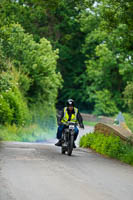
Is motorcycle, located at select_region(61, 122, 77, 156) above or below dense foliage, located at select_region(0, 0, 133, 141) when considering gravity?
below

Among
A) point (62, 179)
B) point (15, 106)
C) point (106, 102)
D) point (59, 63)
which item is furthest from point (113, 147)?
point (59, 63)

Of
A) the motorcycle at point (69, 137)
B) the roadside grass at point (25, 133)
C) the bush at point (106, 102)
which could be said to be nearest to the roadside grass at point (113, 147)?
the motorcycle at point (69, 137)

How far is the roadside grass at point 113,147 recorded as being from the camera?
17.7 m

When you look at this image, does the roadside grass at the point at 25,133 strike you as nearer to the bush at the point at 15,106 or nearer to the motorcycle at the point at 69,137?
the bush at the point at 15,106

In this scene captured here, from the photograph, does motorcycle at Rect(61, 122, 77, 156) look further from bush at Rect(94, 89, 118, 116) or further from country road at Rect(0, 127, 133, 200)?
bush at Rect(94, 89, 118, 116)

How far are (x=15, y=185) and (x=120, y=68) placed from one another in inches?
2088

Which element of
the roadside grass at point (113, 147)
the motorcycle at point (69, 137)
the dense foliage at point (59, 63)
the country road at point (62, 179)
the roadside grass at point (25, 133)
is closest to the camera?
the country road at point (62, 179)

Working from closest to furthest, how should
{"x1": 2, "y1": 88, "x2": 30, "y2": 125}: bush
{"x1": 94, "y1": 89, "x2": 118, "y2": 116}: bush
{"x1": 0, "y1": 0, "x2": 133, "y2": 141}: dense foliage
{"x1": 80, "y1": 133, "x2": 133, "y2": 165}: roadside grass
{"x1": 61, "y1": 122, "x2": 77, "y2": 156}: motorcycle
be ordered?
{"x1": 80, "y1": 133, "x2": 133, "y2": 165}: roadside grass
{"x1": 61, "y1": 122, "x2": 77, "y2": 156}: motorcycle
{"x1": 2, "y1": 88, "x2": 30, "y2": 125}: bush
{"x1": 0, "y1": 0, "x2": 133, "y2": 141}: dense foliage
{"x1": 94, "y1": 89, "x2": 118, "y2": 116}: bush

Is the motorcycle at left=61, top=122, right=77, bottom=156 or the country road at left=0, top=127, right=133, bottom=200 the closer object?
the country road at left=0, top=127, right=133, bottom=200

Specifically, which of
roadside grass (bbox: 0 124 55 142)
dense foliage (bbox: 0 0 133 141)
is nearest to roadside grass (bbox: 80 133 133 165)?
dense foliage (bbox: 0 0 133 141)

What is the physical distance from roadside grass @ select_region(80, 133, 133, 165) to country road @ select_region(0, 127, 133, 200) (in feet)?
3.90

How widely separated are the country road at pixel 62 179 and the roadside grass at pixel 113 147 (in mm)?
1187

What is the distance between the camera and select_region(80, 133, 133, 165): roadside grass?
58.1ft

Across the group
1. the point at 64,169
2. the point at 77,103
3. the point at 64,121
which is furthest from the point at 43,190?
the point at 77,103
